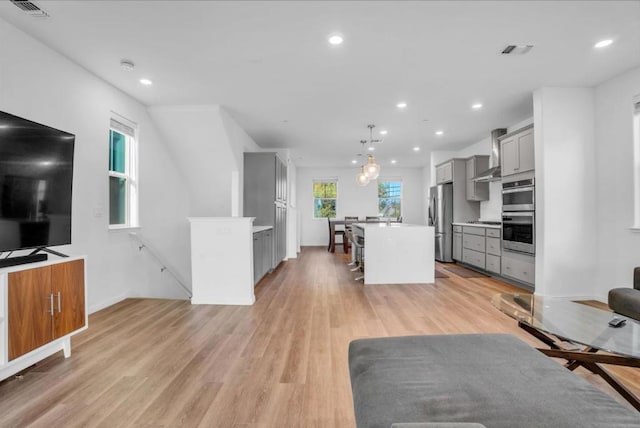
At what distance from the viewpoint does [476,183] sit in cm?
648

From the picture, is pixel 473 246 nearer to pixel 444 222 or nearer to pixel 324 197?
pixel 444 222

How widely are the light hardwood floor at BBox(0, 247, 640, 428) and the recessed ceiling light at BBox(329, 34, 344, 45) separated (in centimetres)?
262

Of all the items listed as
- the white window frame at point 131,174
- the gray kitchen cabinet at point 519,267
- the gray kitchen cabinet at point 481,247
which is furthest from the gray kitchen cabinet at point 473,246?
the white window frame at point 131,174

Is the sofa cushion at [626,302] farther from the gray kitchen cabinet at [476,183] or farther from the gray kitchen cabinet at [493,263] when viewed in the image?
the gray kitchen cabinet at [476,183]

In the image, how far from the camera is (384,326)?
9.86ft

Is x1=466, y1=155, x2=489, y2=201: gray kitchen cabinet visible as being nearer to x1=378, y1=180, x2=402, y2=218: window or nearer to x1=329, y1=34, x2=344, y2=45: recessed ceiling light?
x1=378, y1=180, x2=402, y2=218: window

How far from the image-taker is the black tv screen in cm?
204

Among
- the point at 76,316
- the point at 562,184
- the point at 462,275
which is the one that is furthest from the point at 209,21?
the point at 462,275

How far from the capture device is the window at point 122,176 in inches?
158

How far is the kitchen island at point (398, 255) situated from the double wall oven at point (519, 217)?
3.66 ft

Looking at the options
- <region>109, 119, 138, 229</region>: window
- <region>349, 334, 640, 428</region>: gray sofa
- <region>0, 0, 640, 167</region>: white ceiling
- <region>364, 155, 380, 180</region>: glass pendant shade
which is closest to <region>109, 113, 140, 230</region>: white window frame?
<region>109, 119, 138, 229</region>: window

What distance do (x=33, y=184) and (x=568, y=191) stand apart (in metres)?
5.42

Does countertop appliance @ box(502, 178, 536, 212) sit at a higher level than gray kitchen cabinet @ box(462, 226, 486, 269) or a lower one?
higher

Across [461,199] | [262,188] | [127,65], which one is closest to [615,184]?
[461,199]
